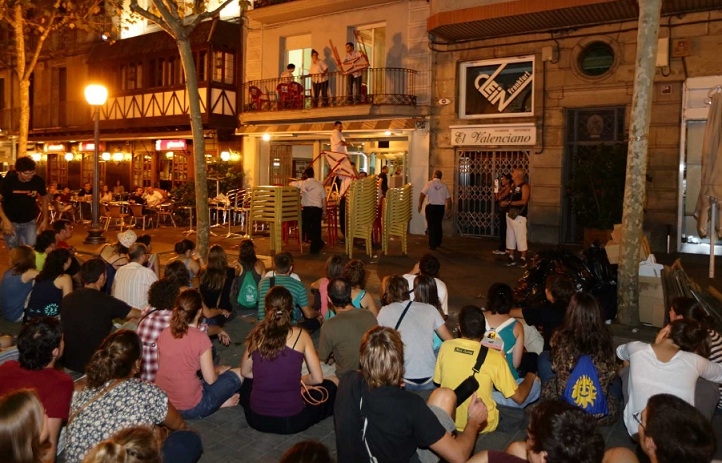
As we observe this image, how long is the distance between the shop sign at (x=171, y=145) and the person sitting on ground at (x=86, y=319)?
18103mm

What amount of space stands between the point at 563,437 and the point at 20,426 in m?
2.30

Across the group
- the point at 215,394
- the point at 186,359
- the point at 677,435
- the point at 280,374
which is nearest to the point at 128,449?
the point at 677,435

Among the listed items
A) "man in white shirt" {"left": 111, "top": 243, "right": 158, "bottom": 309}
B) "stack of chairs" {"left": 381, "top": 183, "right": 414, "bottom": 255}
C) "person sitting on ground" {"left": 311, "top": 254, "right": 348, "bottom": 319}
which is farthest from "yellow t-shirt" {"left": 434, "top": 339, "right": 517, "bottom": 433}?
"stack of chairs" {"left": 381, "top": 183, "right": 414, "bottom": 255}

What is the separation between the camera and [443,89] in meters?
17.5

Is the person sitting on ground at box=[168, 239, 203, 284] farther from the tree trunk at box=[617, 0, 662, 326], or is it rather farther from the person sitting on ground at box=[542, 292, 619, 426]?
the tree trunk at box=[617, 0, 662, 326]

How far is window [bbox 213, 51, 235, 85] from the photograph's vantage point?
22203mm

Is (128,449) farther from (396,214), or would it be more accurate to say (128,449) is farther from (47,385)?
(396,214)

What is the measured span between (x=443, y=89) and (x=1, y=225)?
11.9m

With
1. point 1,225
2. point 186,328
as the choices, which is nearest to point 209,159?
point 1,225

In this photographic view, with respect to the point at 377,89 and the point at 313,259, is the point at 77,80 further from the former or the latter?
the point at 313,259

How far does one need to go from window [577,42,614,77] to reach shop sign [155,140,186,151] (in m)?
14.3

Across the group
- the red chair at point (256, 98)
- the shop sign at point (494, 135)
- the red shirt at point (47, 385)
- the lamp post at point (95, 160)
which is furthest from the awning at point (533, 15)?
the red shirt at point (47, 385)

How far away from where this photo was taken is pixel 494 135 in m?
16.5

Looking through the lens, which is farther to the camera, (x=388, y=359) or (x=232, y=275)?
(x=232, y=275)
